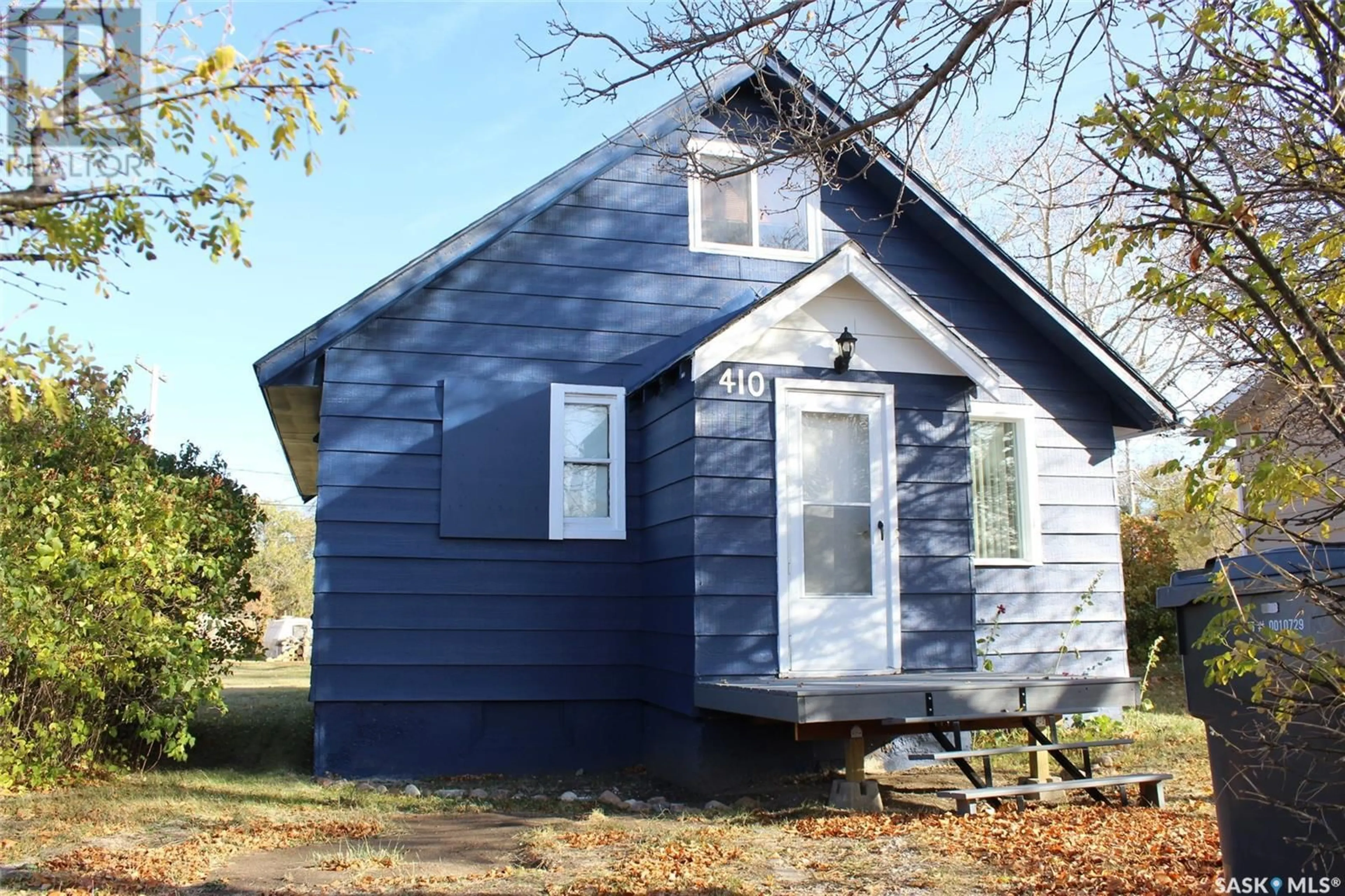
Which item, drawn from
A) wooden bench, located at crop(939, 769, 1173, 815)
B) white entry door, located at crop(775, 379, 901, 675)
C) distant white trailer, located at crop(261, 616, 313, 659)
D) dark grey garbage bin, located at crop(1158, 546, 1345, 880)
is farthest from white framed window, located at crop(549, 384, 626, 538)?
distant white trailer, located at crop(261, 616, 313, 659)

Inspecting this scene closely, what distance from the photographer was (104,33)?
309 cm

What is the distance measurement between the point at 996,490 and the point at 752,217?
3465 millimetres

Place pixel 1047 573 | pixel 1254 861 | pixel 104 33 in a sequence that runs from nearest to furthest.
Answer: pixel 104 33 < pixel 1254 861 < pixel 1047 573

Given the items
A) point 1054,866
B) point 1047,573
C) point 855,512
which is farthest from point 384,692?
point 1047,573

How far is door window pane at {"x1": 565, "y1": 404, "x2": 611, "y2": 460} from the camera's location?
931 cm

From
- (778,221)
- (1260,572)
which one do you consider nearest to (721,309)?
(778,221)

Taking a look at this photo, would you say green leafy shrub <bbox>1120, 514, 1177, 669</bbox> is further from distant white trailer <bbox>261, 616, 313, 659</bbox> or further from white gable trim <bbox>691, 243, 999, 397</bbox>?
distant white trailer <bbox>261, 616, 313, 659</bbox>

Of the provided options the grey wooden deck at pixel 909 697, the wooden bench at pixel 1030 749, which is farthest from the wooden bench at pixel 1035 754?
the grey wooden deck at pixel 909 697

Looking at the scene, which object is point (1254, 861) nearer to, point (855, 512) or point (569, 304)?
point (855, 512)

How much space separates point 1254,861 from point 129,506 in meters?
7.63

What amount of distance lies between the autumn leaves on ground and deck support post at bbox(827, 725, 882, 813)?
15cm

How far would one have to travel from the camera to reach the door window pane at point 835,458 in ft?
27.4

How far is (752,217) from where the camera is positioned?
33.0 feet

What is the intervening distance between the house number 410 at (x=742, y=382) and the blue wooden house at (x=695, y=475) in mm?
21
